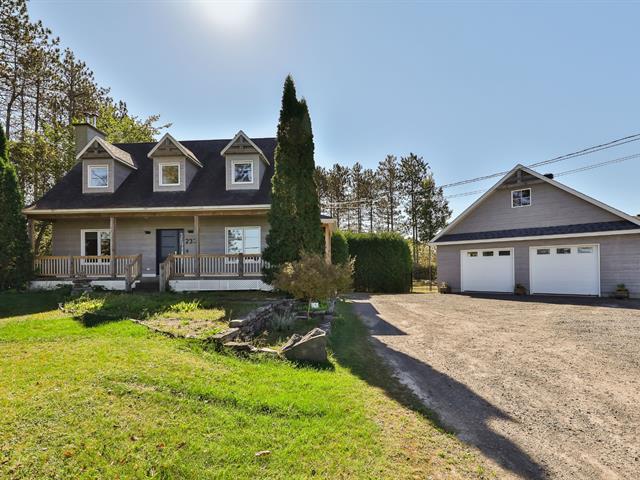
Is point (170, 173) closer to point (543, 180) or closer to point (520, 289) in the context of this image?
point (520, 289)

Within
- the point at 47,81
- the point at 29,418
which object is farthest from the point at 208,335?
the point at 47,81

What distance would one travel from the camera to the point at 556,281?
1788cm

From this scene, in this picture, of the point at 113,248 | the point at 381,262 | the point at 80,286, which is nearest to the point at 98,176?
the point at 113,248

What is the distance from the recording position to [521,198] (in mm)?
19672

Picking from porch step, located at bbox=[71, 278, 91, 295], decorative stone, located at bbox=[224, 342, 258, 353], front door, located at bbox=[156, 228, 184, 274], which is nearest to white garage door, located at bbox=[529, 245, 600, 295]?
decorative stone, located at bbox=[224, 342, 258, 353]

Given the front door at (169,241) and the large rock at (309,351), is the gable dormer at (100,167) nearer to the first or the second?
the front door at (169,241)

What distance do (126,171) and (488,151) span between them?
22535mm

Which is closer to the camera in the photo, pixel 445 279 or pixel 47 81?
pixel 445 279

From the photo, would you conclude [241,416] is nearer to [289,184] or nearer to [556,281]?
[289,184]

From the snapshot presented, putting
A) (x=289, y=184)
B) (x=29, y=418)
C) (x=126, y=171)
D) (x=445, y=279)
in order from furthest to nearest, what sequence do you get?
(x=445, y=279)
(x=126, y=171)
(x=289, y=184)
(x=29, y=418)

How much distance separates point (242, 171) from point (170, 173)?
11.2 ft

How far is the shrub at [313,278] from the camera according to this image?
9.59 meters

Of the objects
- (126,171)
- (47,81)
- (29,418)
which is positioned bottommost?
(29,418)

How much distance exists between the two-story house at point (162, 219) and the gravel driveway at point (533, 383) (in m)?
7.07
